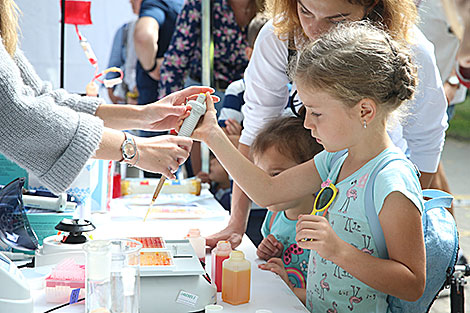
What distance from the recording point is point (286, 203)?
59.6 inches

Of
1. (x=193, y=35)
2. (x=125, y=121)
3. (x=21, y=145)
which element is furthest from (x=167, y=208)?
(x=193, y=35)

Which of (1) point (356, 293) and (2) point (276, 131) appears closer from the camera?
(1) point (356, 293)

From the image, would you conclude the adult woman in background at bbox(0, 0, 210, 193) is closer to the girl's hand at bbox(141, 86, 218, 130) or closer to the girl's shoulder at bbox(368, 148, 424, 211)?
the girl's hand at bbox(141, 86, 218, 130)

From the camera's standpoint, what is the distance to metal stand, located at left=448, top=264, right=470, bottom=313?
125 centimetres

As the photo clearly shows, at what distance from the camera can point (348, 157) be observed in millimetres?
1341

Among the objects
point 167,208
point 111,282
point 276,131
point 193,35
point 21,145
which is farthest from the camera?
point 193,35

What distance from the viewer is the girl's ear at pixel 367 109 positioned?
3.98ft

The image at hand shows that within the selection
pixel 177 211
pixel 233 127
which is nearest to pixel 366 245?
pixel 177 211

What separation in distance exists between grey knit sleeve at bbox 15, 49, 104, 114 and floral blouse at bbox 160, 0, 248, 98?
1375 mm

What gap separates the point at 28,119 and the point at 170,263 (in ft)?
1.47

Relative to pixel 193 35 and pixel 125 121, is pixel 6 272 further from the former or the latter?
pixel 193 35

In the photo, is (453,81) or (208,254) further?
(453,81)

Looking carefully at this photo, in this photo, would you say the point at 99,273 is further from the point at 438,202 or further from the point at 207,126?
the point at 438,202

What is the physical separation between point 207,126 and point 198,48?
1930 mm
